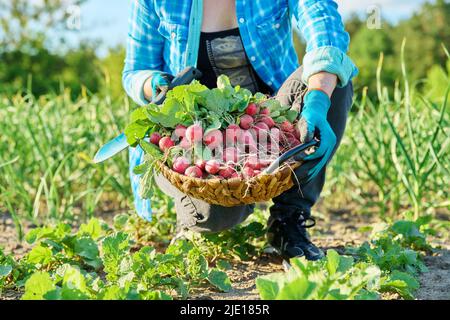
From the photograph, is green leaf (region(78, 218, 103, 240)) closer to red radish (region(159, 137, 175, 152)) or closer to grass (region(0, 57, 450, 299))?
grass (region(0, 57, 450, 299))

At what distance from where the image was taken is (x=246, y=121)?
1682 mm

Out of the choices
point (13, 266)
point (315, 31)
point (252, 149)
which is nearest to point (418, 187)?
point (315, 31)

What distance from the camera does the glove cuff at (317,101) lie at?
173 cm

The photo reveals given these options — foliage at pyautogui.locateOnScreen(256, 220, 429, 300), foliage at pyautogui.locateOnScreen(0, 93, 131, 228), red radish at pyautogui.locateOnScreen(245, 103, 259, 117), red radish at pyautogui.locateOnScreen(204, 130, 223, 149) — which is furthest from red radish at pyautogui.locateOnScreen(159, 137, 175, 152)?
foliage at pyautogui.locateOnScreen(0, 93, 131, 228)

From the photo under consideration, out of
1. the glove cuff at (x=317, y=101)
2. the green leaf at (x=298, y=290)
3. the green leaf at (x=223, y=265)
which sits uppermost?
the glove cuff at (x=317, y=101)

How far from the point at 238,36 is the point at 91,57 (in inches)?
512

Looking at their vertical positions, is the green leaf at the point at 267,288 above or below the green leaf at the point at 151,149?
below

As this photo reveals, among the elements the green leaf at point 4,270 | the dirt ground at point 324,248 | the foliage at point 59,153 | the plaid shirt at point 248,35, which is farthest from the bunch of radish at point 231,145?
the foliage at point 59,153

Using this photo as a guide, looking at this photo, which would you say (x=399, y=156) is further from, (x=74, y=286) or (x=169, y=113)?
(x=74, y=286)

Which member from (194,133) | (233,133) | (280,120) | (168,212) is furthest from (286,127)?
(168,212)

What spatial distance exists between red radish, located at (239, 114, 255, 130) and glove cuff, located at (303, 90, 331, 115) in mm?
167

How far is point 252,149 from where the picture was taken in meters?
1.65

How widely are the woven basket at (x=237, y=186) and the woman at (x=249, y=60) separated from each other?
1.11 ft

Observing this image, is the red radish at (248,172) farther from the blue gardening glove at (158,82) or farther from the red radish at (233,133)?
the blue gardening glove at (158,82)
